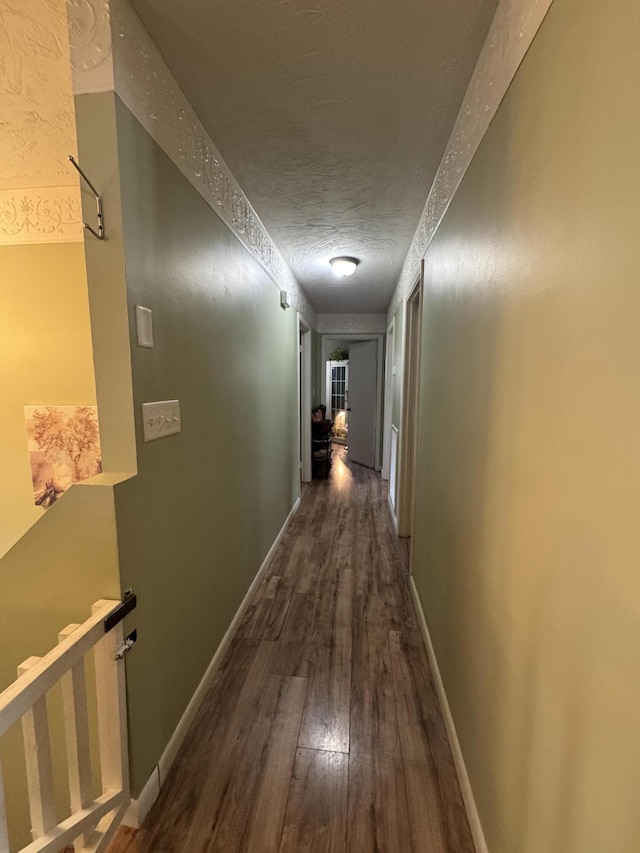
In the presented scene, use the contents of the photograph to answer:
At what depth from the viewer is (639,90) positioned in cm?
50

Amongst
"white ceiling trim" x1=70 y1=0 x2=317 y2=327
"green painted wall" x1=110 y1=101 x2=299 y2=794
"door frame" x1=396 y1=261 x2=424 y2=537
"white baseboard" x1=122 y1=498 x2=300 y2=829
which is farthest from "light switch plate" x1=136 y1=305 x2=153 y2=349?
"door frame" x1=396 y1=261 x2=424 y2=537

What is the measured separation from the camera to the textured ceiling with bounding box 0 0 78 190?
3.33 feet

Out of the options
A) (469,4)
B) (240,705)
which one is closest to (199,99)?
(469,4)

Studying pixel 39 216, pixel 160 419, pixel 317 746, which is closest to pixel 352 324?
pixel 39 216

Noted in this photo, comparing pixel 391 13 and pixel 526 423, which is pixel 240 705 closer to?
pixel 526 423

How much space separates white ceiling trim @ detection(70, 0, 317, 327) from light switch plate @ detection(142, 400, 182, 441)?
852 mm

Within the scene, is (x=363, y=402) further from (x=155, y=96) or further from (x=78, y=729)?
(x=78, y=729)

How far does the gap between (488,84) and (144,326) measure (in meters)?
1.28

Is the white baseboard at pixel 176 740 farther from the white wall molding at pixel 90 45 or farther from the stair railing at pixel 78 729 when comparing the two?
the white wall molding at pixel 90 45

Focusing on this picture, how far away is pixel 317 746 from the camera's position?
1362mm

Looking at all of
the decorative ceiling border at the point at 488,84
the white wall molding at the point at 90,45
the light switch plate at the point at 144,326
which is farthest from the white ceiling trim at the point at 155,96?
the decorative ceiling border at the point at 488,84

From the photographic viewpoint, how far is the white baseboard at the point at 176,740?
1.12m

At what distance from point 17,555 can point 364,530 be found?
8.81 feet

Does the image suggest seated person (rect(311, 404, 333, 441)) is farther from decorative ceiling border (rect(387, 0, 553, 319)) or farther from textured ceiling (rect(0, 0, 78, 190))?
textured ceiling (rect(0, 0, 78, 190))
